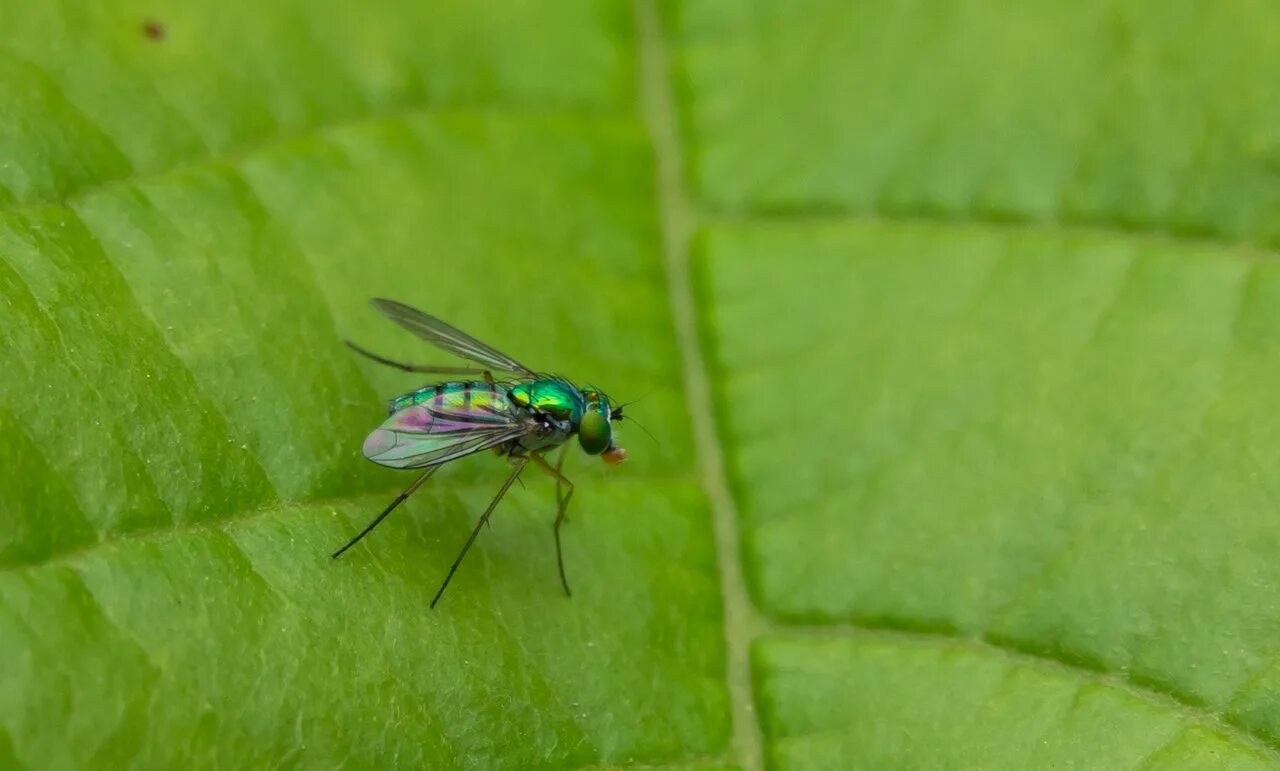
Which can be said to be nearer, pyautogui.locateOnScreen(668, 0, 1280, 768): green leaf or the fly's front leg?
pyautogui.locateOnScreen(668, 0, 1280, 768): green leaf

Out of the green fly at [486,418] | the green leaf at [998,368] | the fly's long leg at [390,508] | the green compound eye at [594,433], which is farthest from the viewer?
the green compound eye at [594,433]

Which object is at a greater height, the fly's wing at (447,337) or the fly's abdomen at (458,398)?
the fly's wing at (447,337)

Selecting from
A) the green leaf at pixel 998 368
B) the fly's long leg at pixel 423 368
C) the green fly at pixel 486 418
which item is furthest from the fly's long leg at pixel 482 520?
the green leaf at pixel 998 368

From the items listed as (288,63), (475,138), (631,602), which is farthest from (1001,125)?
(288,63)

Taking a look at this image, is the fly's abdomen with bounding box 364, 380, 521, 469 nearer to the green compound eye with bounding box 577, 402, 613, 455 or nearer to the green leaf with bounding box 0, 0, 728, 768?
the green leaf with bounding box 0, 0, 728, 768

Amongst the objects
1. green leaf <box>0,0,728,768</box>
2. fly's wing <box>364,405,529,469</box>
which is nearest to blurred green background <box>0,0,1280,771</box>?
green leaf <box>0,0,728,768</box>

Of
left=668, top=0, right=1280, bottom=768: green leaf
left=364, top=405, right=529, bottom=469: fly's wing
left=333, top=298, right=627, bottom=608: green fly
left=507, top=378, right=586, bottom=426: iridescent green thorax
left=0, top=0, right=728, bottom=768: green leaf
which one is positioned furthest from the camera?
left=507, top=378, right=586, bottom=426: iridescent green thorax

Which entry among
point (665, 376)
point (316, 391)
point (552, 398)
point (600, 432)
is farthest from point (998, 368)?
point (316, 391)

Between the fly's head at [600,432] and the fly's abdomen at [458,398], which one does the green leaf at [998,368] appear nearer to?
the fly's head at [600,432]
